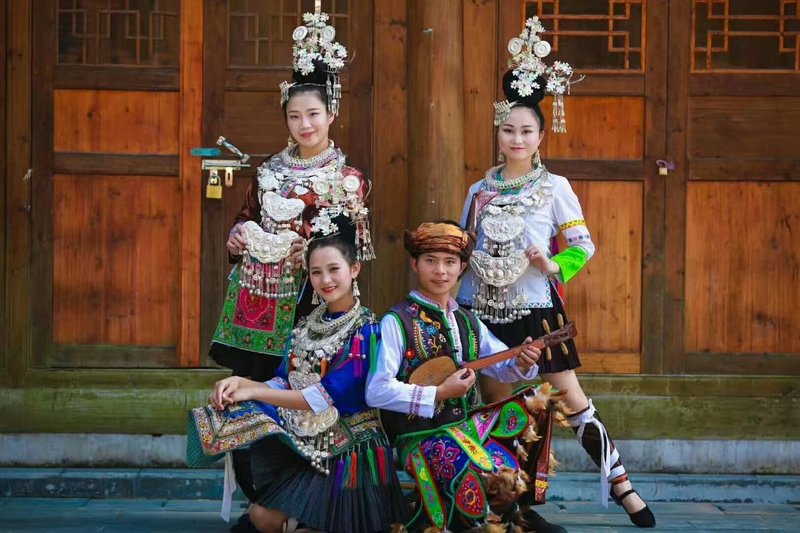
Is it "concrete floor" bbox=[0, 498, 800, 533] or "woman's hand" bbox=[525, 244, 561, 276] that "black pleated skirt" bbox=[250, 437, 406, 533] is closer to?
"concrete floor" bbox=[0, 498, 800, 533]

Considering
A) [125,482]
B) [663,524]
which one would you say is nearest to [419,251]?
[663,524]

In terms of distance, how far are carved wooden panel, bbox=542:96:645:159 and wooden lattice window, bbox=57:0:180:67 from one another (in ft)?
5.85

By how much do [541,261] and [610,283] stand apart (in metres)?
1.26

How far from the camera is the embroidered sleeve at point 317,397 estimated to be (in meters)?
4.70

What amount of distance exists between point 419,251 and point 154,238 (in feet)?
5.82

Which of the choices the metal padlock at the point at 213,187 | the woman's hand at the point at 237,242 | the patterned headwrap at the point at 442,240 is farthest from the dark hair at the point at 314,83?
the metal padlock at the point at 213,187

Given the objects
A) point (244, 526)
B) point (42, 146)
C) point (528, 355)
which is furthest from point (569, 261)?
point (42, 146)

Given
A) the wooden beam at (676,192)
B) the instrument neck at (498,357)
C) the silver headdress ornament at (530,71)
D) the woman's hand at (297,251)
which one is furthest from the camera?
the wooden beam at (676,192)

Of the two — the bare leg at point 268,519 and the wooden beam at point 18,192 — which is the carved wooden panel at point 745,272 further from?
the wooden beam at point 18,192

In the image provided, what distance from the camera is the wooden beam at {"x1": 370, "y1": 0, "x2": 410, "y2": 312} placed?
6.07 metres

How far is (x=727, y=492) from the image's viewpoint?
19.6 feet

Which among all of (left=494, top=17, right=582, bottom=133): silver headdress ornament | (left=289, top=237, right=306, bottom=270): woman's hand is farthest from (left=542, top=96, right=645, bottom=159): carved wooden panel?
(left=289, top=237, right=306, bottom=270): woman's hand

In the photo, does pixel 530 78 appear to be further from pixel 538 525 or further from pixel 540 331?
pixel 538 525

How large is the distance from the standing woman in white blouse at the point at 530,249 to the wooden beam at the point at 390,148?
0.91 meters
